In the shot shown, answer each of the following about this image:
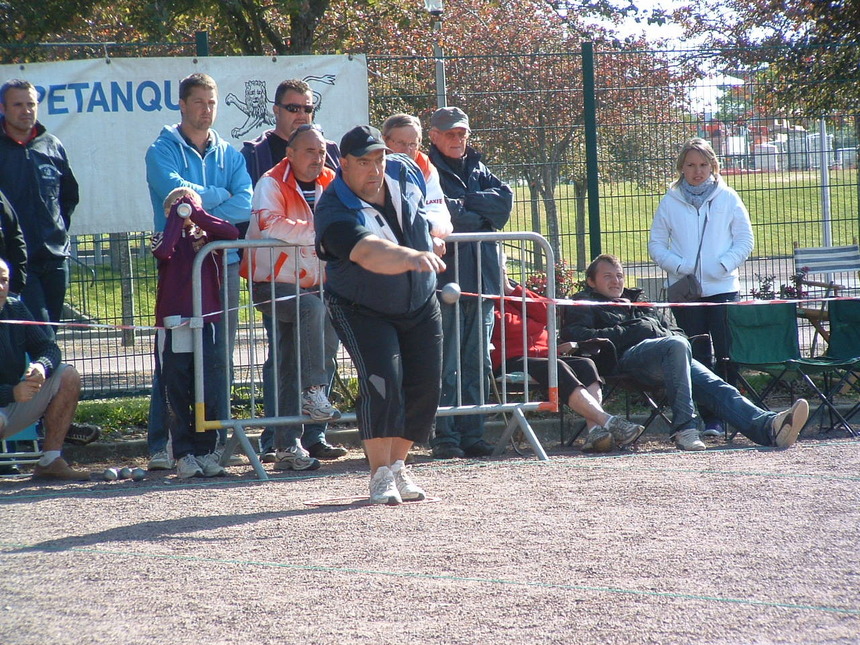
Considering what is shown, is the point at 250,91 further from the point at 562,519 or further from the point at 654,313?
the point at 562,519

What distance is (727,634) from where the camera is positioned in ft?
12.4

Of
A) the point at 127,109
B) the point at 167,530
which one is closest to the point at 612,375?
the point at 167,530

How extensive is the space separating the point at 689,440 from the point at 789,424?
658mm

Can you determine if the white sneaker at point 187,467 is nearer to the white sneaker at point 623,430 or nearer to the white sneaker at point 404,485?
the white sneaker at point 404,485

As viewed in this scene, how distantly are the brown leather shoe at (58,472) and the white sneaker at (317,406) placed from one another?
4.89ft

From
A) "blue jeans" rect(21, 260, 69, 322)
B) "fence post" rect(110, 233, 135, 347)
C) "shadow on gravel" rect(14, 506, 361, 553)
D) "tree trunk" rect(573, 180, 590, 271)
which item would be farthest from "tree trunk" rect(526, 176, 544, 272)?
"shadow on gravel" rect(14, 506, 361, 553)

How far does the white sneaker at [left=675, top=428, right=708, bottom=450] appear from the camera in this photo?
764cm

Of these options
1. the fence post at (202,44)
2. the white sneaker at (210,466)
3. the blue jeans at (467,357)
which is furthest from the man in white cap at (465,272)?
the fence post at (202,44)

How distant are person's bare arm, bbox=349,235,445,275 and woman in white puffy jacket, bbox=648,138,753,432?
11.7 feet

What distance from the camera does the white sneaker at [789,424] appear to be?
746 centimetres

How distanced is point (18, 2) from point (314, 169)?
435 centimetres

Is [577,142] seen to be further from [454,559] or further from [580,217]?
[454,559]

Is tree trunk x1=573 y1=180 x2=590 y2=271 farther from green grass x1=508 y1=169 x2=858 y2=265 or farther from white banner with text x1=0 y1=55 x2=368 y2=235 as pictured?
white banner with text x1=0 y1=55 x2=368 y2=235

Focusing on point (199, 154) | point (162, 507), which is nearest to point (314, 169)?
point (199, 154)
